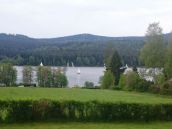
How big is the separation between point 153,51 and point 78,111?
147 ft

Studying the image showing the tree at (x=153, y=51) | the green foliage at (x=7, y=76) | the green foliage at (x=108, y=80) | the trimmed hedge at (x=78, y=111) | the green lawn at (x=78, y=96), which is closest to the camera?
the trimmed hedge at (x=78, y=111)

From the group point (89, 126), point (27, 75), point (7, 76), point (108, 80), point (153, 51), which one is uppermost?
point (153, 51)

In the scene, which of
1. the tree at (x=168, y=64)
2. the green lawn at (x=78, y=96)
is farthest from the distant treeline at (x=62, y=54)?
the green lawn at (x=78, y=96)

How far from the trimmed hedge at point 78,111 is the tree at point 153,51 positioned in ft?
136

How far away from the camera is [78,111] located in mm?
29234

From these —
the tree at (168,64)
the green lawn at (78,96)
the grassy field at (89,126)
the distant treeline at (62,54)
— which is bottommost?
the grassy field at (89,126)

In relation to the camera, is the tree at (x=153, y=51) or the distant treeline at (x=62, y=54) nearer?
the tree at (x=153, y=51)

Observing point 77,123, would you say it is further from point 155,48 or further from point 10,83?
point 10,83

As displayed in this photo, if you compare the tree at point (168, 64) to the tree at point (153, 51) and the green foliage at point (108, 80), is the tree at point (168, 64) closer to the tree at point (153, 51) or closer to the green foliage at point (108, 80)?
the tree at point (153, 51)

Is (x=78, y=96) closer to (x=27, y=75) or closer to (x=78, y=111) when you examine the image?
(x=78, y=111)

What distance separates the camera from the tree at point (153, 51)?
72188 mm

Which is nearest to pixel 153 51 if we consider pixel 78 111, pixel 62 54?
pixel 78 111

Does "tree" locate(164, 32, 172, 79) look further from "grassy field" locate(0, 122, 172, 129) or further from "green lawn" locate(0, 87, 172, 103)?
"grassy field" locate(0, 122, 172, 129)

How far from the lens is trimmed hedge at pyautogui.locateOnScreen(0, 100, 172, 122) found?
27375 mm
